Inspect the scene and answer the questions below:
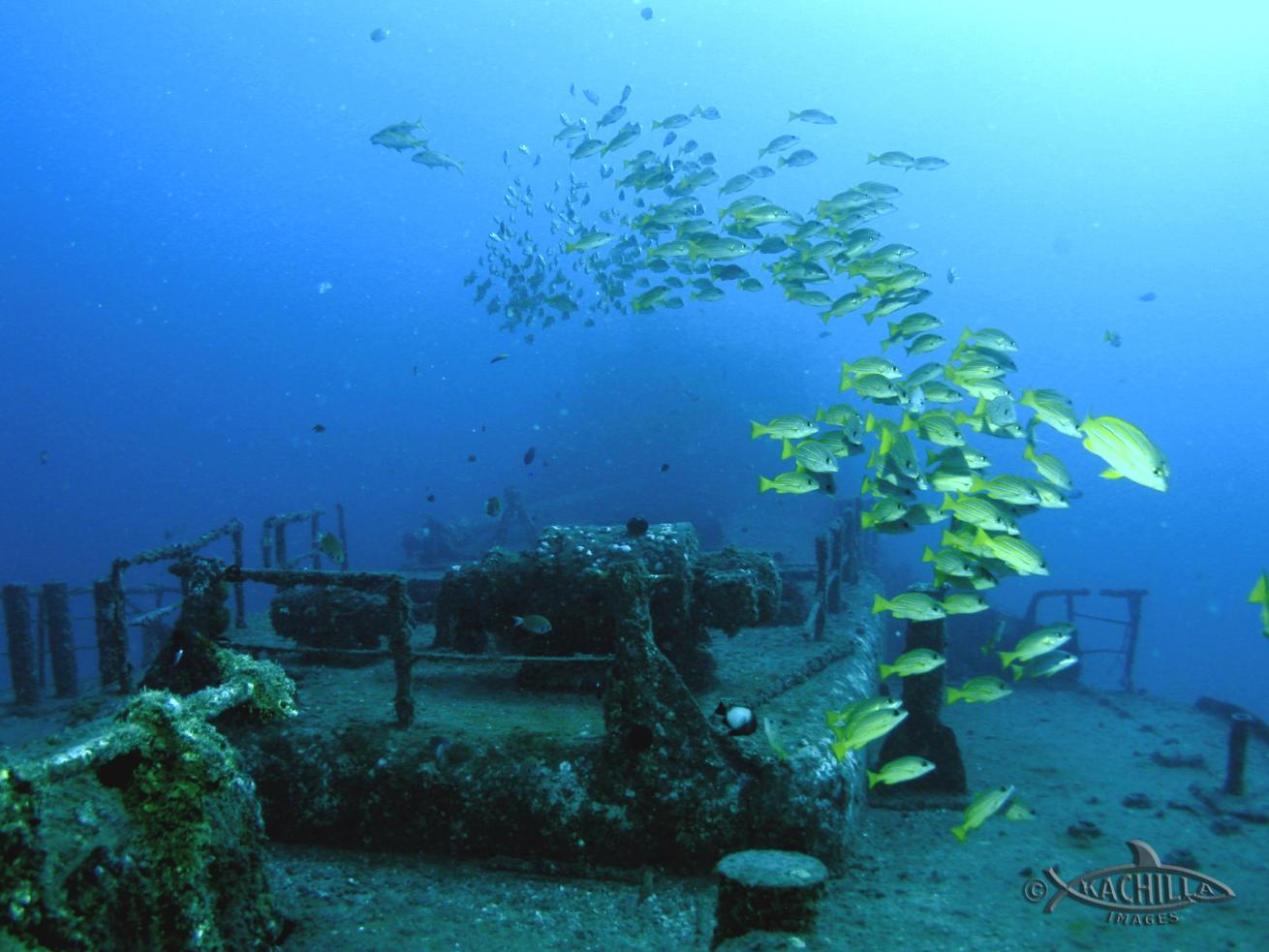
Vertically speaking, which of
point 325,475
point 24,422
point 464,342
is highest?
point 464,342

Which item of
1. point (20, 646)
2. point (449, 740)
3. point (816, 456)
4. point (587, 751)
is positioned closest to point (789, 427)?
point (816, 456)

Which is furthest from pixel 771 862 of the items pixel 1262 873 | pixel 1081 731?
pixel 1081 731

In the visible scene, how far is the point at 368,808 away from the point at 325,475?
132m

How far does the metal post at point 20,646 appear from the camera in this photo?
29.0ft

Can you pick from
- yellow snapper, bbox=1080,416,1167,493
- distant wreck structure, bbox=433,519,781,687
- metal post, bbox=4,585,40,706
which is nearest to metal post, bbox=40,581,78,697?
metal post, bbox=4,585,40,706

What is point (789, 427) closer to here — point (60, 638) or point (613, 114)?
point (60, 638)

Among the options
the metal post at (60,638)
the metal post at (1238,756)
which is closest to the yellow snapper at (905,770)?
the metal post at (1238,756)

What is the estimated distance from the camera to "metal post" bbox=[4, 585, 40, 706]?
8836mm

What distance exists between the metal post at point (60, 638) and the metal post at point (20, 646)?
0.21 m

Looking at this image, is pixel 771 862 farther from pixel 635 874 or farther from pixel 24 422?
pixel 24 422

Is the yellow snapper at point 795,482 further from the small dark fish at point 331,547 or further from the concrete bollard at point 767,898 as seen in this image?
Result: the small dark fish at point 331,547

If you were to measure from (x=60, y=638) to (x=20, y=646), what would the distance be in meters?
0.45

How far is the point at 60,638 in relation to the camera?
30.5 ft

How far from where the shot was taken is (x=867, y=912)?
4.81 metres
